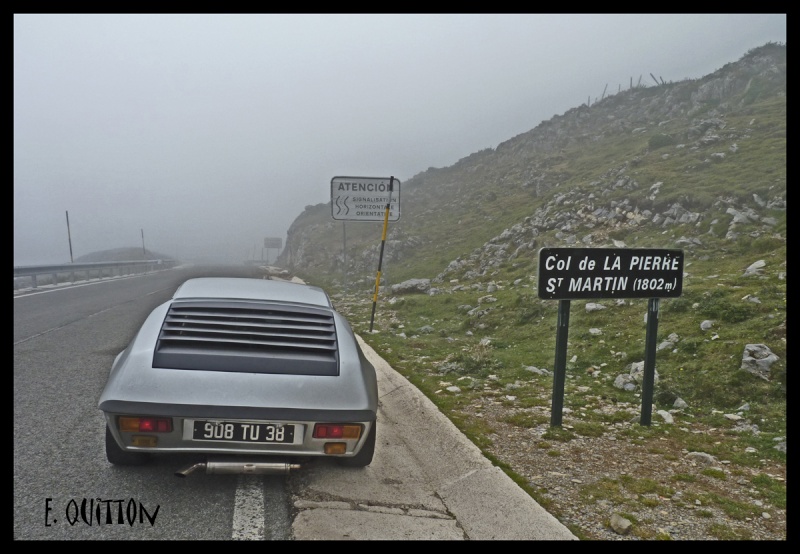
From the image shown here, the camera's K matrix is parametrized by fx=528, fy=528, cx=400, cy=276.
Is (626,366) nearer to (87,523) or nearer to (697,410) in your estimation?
(697,410)

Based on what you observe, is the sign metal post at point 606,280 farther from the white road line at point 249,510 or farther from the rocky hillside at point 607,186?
the rocky hillside at point 607,186

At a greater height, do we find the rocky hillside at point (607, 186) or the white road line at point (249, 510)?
the rocky hillside at point (607, 186)

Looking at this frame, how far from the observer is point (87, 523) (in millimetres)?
3000

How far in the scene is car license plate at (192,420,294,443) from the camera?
3.12 meters

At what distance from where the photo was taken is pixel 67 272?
22094mm

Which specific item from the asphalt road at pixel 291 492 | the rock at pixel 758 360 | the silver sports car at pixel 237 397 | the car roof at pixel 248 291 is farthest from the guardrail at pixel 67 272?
the rock at pixel 758 360

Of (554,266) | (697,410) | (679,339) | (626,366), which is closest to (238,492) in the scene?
(554,266)

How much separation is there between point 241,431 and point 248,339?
718 mm

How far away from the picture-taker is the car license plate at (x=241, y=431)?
123 inches

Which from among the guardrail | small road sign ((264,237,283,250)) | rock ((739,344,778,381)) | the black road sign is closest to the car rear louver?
the black road sign

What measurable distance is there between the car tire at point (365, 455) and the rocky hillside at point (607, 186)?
437 inches

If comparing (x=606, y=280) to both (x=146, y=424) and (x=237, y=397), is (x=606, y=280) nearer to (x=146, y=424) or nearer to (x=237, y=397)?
(x=237, y=397)

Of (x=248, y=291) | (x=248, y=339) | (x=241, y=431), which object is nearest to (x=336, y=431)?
(x=241, y=431)

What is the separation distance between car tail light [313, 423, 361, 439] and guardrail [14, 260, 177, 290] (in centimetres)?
1850
